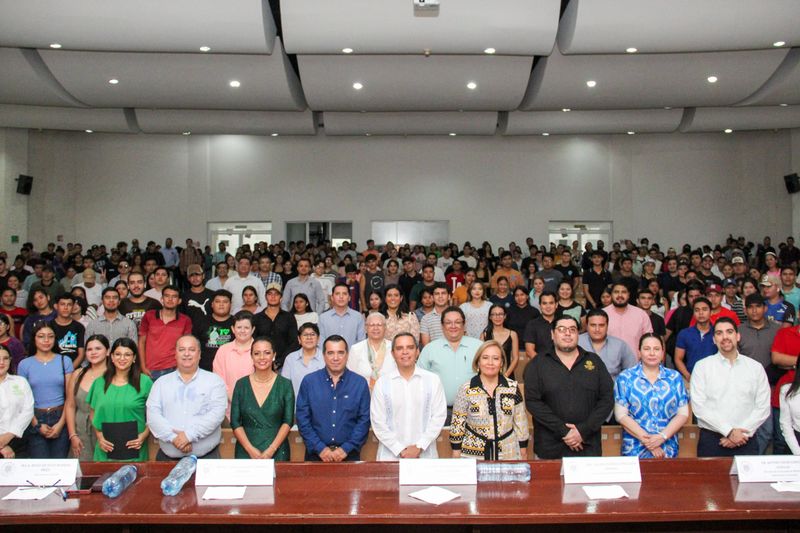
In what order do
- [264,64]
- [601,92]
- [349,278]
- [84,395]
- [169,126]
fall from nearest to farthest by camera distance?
[84,395]
[349,278]
[264,64]
[601,92]
[169,126]

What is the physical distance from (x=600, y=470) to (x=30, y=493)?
103 inches

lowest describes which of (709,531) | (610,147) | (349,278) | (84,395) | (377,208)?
(709,531)

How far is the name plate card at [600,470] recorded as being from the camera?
3395 millimetres

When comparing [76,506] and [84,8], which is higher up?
[84,8]

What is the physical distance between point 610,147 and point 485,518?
14487 millimetres

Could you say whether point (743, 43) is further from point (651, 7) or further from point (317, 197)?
point (317, 197)

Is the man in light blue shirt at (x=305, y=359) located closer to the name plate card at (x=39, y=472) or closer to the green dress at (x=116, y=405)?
the green dress at (x=116, y=405)

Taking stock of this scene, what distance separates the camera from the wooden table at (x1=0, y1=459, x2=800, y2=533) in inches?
117

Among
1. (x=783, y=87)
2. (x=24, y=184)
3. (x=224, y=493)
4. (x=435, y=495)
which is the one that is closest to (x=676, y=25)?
(x=783, y=87)

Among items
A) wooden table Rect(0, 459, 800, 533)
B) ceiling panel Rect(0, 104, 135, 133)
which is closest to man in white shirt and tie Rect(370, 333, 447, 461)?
wooden table Rect(0, 459, 800, 533)

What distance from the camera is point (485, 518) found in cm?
297

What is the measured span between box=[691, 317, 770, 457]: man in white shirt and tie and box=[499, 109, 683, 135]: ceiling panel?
10346 mm

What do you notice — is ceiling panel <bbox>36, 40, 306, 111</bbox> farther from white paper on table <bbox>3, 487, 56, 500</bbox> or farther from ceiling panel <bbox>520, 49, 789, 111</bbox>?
white paper on table <bbox>3, 487, 56, 500</bbox>

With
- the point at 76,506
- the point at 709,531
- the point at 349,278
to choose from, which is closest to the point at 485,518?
the point at 709,531
